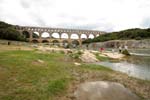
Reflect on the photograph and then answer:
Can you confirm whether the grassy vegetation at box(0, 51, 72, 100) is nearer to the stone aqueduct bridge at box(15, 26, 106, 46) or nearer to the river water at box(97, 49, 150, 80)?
the river water at box(97, 49, 150, 80)

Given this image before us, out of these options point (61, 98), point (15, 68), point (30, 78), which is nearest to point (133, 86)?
point (61, 98)

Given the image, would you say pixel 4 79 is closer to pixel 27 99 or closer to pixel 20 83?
pixel 20 83

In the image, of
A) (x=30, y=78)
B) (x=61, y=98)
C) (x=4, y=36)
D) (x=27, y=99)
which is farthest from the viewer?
(x=4, y=36)

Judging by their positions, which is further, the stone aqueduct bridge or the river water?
the stone aqueduct bridge

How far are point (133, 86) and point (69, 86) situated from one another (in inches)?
170

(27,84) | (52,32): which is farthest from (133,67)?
(52,32)

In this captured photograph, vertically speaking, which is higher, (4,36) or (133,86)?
(4,36)

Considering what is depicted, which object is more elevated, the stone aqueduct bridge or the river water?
the stone aqueduct bridge

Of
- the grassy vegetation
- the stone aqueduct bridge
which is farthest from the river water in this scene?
the stone aqueduct bridge

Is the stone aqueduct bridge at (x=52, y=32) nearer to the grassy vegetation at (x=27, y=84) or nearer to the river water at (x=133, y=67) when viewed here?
the river water at (x=133, y=67)

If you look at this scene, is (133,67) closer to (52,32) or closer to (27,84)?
(27,84)

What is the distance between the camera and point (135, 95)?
10711 millimetres

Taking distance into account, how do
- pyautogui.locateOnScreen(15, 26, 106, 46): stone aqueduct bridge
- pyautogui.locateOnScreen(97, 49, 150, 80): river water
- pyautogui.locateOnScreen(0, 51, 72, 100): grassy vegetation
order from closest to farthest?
pyautogui.locateOnScreen(0, 51, 72, 100): grassy vegetation, pyautogui.locateOnScreen(97, 49, 150, 80): river water, pyautogui.locateOnScreen(15, 26, 106, 46): stone aqueduct bridge

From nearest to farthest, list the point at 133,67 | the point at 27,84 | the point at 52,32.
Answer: the point at 27,84
the point at 133,67
the point at 52,32
